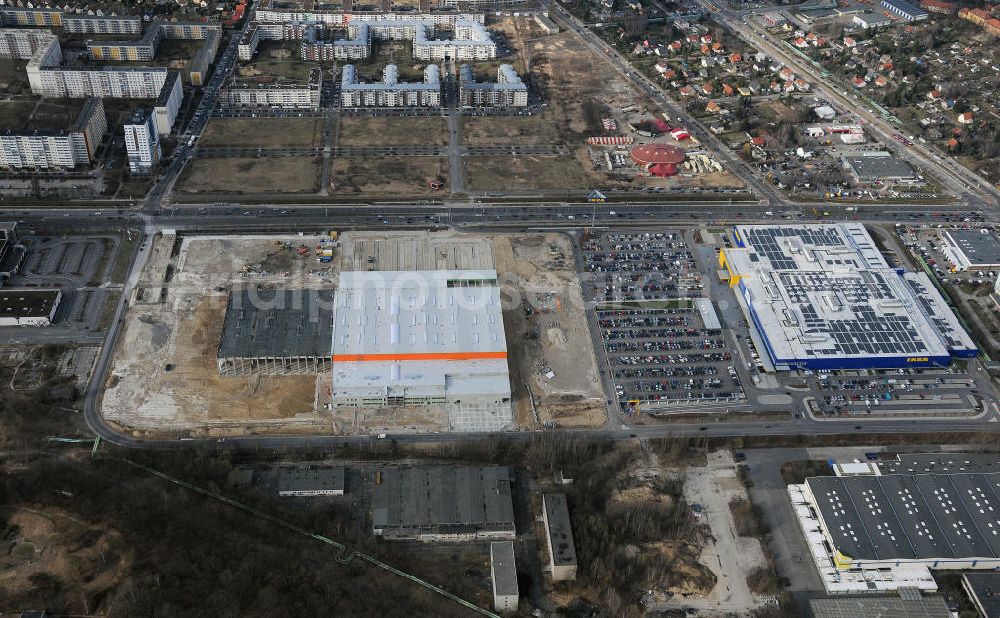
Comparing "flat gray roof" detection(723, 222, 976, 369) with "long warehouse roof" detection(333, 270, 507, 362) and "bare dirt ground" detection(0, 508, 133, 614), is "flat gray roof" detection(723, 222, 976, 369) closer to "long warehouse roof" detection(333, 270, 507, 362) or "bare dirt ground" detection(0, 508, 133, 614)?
"long warehouse roof" detection(333, 270, 507, 362)

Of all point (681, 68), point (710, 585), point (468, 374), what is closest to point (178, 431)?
point (468, 374)

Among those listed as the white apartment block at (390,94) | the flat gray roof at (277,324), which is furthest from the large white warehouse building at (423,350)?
the white apartment block at (390,94)

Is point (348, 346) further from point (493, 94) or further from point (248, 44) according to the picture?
point (248, 44)

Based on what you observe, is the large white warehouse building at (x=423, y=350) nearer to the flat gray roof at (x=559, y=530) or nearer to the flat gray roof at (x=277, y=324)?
the flat gray roof at (x=277, y=324)

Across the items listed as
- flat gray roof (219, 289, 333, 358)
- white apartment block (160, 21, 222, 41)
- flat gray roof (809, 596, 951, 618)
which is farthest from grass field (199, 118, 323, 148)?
Result: flat gray roof (809, 596, 951, 618)

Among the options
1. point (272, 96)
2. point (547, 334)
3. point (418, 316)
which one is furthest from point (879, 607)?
point (272, 96)

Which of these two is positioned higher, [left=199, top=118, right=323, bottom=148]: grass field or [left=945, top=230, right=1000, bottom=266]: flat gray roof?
[left=945, top=230, right=1000, bottom=266]: flat gray roof

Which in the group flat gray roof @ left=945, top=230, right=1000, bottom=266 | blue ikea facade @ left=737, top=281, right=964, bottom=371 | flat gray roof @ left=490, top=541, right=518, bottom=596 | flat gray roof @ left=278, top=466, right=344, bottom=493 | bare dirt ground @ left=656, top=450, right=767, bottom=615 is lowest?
bare dirt ground @ left=656, top=450, right=767, bottom=615

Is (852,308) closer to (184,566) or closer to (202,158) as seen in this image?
(184,566)
